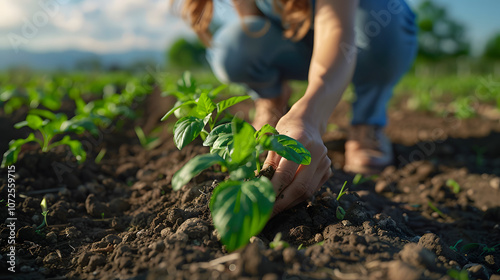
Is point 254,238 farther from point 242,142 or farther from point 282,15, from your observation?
point 282,15

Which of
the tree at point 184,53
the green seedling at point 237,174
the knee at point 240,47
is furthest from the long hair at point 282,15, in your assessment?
the tree at point 184,53

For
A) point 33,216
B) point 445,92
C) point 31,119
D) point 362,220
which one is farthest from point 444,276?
point 445,92

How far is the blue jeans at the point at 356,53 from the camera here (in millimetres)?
2533

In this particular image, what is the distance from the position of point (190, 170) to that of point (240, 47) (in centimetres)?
207

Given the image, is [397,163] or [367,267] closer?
[367,267]

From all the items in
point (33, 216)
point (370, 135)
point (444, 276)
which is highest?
point (444, 276)

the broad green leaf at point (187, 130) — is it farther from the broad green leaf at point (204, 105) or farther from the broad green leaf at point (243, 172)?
the broad green leaf at point (243, 172)

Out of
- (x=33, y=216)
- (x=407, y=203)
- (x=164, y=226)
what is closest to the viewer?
(x=164, y=226)

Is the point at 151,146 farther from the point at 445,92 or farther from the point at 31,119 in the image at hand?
the point at 445,92

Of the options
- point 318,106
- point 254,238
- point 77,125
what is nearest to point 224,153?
point 254,238

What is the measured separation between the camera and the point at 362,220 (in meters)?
1.33

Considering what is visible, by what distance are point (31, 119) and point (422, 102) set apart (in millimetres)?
3843

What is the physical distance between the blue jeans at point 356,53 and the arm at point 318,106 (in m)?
0.71

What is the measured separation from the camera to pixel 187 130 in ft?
4.09
